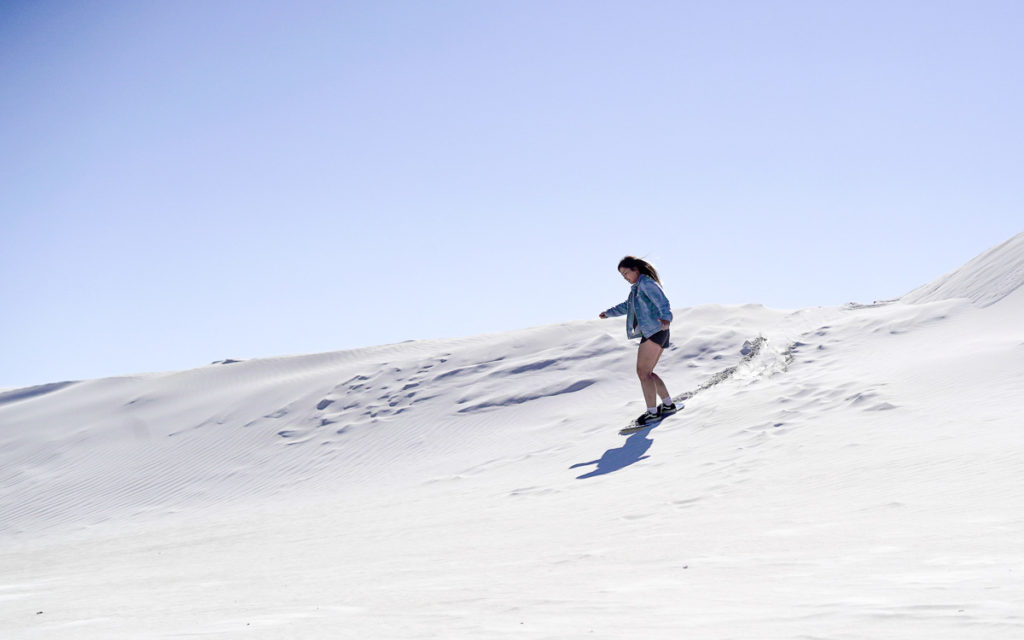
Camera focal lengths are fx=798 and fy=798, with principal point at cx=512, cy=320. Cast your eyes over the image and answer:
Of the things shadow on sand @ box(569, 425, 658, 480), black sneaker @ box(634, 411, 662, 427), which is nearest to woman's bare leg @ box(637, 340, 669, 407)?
black sneaker @ box(634, 411, 662, 427)

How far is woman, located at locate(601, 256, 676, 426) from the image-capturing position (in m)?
8.02

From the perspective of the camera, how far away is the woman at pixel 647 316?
8.02m

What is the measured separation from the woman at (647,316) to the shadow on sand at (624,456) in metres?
0.43

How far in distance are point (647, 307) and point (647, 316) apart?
0.30ft

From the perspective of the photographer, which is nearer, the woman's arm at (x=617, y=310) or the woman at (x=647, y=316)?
the woman at (x=647, y=316)

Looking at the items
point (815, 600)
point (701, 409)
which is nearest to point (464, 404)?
point (701, 409)

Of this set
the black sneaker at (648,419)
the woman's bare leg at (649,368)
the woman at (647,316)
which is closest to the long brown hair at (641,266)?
the woman at (647,316)

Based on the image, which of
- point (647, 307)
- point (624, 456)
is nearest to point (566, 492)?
point (624, 456)

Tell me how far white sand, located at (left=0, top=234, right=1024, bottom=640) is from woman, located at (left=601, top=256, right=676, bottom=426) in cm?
44

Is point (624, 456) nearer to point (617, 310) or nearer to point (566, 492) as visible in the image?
point (566, 492)

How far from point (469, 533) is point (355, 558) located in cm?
76

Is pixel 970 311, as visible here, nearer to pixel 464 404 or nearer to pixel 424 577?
pixel 464 404

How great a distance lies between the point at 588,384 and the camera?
460 inches

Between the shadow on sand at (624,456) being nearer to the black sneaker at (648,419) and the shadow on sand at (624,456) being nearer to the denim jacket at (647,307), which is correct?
the black sneaker at (648,419)
